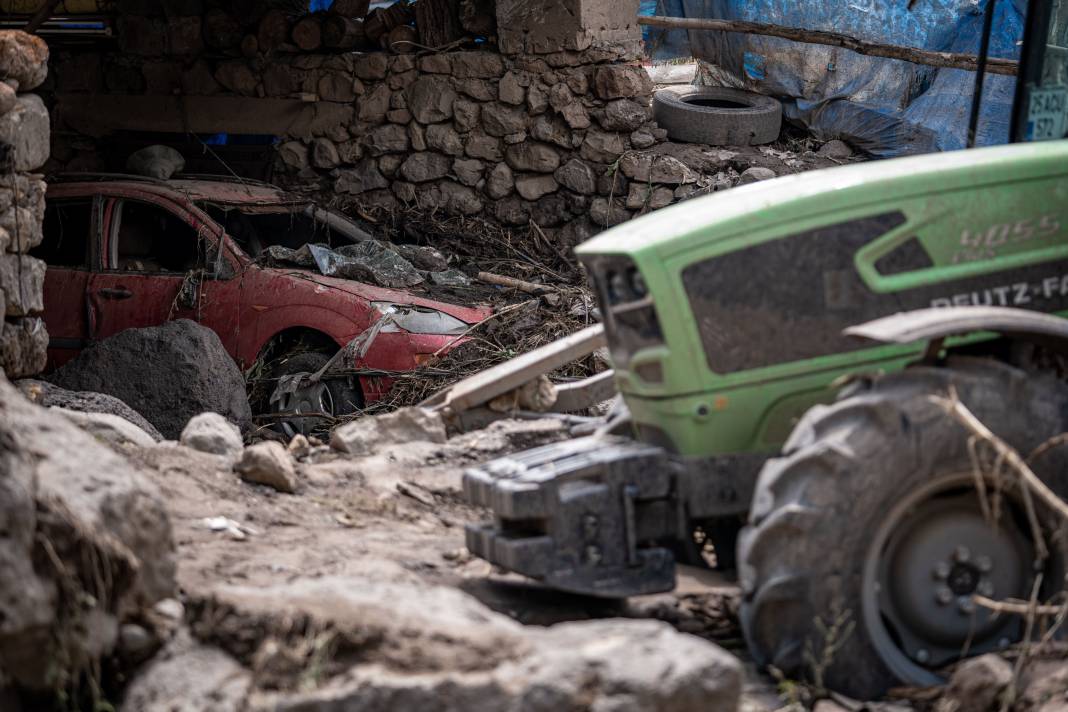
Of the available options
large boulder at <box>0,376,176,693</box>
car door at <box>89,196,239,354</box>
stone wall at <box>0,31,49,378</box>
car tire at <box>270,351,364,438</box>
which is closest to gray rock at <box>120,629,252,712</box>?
large boulder at <box>0,376,176,693</box>

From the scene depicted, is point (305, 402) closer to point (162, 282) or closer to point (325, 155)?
point (162, 282)

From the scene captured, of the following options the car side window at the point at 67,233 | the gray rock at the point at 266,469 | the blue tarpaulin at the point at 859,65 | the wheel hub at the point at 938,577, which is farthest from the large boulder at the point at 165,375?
the blue tarpaulin at the point at 859,65

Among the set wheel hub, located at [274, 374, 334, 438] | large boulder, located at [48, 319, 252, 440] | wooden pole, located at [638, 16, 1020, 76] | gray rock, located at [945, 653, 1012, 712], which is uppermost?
wooden pole, located at [638, 16, 1020, 76]

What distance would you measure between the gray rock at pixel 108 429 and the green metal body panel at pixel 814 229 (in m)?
2.66

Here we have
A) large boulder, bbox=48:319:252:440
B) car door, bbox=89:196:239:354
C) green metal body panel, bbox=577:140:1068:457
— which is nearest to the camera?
green metal body panel, bbox=577:140:1068:457

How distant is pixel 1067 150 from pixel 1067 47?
1.09 m

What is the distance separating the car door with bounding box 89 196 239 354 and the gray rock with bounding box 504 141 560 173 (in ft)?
10.2

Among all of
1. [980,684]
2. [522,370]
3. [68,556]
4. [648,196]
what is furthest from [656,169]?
[68,556]

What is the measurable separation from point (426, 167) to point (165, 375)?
13.2 feet

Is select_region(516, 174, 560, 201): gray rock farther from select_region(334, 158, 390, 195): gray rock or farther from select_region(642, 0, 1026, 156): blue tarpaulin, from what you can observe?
select_region(642, 0, 1026, 156): blue tarpaulin

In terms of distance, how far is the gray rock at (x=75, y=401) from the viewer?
643 cm

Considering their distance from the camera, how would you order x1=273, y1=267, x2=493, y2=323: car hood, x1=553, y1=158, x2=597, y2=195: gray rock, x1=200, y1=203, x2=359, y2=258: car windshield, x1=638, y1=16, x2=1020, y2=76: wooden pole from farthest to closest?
x1=553, y1=158, x2=597, y2=195: gray rock
x1=638, y1=16, x2=1020, y2=76: wooden pole
x1=200, y1=203, x2=359, y2=258: car windshield
x1=273, y1=267, x2=493, y2=323: car hood

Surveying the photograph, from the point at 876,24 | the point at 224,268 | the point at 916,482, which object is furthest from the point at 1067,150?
the point at 876,24

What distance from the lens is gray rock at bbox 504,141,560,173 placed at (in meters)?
11.1
